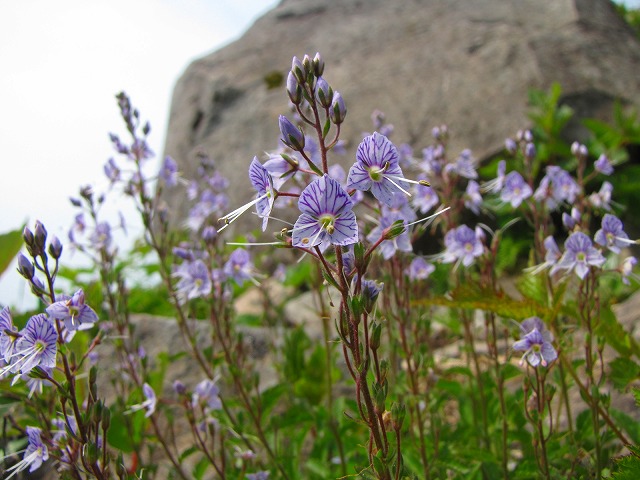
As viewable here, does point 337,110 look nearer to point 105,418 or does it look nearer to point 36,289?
point 36,289

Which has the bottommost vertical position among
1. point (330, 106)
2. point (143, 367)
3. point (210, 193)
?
point (143, 367)

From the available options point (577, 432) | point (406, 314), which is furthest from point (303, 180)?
point (577, 432)

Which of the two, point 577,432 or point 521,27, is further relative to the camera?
point 521,27

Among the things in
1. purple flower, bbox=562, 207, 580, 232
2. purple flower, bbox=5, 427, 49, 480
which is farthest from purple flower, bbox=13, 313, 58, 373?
purple flower, bbox=562, 207, 580, 232

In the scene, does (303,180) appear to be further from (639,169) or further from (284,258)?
(639,169)

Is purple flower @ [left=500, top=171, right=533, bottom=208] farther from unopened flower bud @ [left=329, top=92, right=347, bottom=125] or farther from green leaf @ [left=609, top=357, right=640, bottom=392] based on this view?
unopened flower bud @ [left=329, top=92, right=347, bottom=125]

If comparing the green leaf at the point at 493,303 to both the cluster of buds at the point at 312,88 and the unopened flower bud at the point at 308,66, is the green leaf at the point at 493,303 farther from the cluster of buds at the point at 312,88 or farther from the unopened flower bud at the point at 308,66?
the unopened flower bud at the point at 308,66
